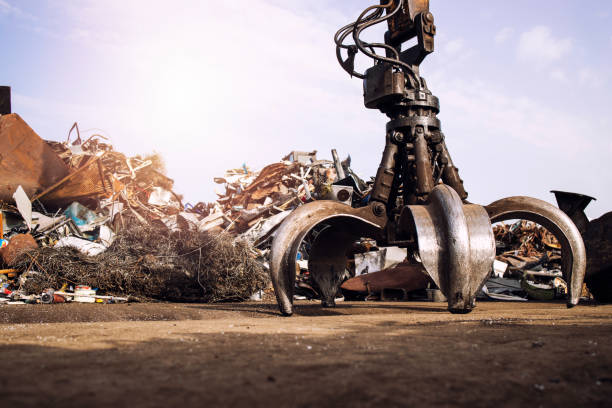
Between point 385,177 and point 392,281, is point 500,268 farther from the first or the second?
point 385,177

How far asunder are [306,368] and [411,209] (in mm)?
2655

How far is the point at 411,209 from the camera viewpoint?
167 inches

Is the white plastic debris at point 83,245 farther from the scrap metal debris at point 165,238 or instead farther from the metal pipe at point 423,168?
the metal pipe at point 423,168

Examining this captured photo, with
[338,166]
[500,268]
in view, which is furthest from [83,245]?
[500,268]

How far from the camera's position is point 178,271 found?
27.0 ft

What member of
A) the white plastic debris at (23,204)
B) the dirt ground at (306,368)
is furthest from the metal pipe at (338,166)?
the dirt ground at (306,368)

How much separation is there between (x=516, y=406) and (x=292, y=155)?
15.1 m

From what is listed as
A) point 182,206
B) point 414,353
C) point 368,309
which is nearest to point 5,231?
point 182,206

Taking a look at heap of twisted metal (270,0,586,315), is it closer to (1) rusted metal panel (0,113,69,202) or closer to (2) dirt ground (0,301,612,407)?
(2) dirt ground (0,301,612,407)

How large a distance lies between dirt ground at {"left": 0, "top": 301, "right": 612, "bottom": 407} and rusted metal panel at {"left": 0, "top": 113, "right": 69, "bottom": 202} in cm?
936

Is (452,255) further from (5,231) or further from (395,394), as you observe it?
(5,231)

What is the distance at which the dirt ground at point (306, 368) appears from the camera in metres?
1.43

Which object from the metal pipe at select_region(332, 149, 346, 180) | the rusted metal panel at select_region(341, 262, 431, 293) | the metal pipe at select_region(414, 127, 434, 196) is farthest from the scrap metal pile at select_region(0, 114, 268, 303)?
the metal pipe at select_region(332, 149, 346, 180)

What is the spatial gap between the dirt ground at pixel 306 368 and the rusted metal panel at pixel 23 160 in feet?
30.7
